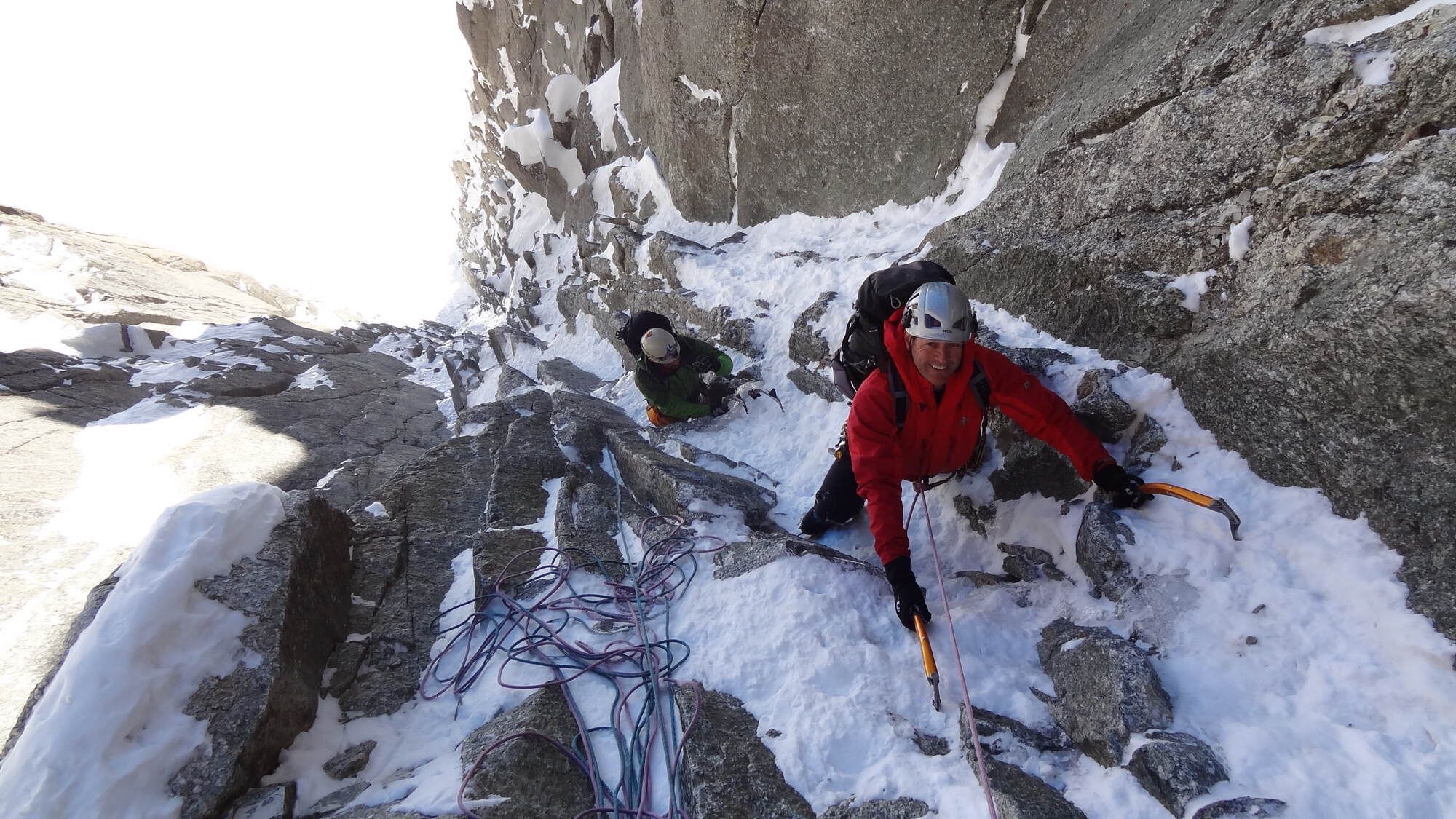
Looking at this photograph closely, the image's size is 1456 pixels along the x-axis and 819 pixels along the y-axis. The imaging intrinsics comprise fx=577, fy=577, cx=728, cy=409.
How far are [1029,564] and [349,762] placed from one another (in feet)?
13.3

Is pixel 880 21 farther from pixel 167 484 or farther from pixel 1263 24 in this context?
pixel 167 484

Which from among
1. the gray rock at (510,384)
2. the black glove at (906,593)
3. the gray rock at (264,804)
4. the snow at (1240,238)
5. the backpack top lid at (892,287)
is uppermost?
the gray rock at (510,384)

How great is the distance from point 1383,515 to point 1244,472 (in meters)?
0.54

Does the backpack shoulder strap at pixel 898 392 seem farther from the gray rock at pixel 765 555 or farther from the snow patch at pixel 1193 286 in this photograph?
the snow patch at pixel 1193 286

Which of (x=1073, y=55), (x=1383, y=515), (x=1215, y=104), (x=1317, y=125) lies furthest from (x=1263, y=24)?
(x=1383, y=515)

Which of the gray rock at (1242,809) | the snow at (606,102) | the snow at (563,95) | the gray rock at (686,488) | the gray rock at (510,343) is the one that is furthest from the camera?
the snow at (563,95)

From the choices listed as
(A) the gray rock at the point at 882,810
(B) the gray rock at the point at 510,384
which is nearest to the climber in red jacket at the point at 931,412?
(A) the gray rock at the point at 882,810

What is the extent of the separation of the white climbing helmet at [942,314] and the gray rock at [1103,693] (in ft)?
5.48

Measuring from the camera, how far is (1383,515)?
99.7 inches

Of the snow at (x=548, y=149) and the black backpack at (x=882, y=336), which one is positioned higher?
the snow at (x=548, y=149)

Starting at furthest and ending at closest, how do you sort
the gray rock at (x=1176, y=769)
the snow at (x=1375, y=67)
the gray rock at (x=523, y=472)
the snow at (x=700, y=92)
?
the snow at (x=700, y=92) → the gray rock at (x=523, y=472) → the snow at (x=1375, y=67) → the gray rock at (x=1176, y=769)

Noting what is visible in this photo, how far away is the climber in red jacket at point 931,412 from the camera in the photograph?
3207 millimetres

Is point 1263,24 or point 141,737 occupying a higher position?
point 1263,24

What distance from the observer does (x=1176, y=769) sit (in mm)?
2168
